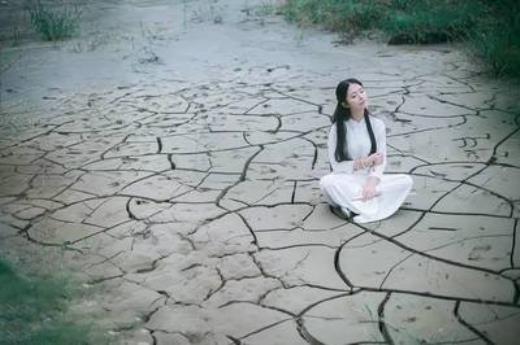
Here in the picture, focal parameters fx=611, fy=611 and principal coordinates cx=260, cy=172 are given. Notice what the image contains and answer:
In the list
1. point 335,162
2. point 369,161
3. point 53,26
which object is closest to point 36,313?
point 335,162

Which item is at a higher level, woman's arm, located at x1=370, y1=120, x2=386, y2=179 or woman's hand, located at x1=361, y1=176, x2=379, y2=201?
woman's arm, located at x1=370, y1=120, x2=386, y2=179

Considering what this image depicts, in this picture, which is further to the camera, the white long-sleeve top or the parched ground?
the white long-sleeve top

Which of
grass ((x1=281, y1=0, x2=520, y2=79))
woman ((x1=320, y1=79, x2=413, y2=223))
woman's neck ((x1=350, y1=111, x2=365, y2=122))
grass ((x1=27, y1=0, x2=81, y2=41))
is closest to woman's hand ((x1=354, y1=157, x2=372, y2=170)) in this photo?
woman ((x1=320, y1=79, x2=413, y2=223))

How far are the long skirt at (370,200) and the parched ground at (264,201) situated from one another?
0.08 m

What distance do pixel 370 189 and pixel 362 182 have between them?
10 centimetres

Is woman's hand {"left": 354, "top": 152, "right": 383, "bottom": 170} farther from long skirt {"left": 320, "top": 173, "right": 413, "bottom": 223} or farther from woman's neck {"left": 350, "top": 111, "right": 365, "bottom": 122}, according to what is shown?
woman's neck {"left": 350, "top": 111, "right": 365, "bottom": 122}

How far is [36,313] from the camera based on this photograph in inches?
102

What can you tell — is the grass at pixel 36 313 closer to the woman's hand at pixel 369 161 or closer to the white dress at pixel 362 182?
the white dress at pixel 362 182

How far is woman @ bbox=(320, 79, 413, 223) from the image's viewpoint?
3143 millimetres

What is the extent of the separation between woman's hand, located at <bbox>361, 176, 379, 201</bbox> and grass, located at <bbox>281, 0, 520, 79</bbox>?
9.55 ft

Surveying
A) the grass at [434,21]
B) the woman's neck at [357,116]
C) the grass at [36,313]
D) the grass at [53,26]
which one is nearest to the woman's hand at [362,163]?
the woman's neck at [357,116]

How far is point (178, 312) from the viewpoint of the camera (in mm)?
2578

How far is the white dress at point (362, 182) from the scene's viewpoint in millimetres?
3160

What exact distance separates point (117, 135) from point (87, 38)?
182 inches
